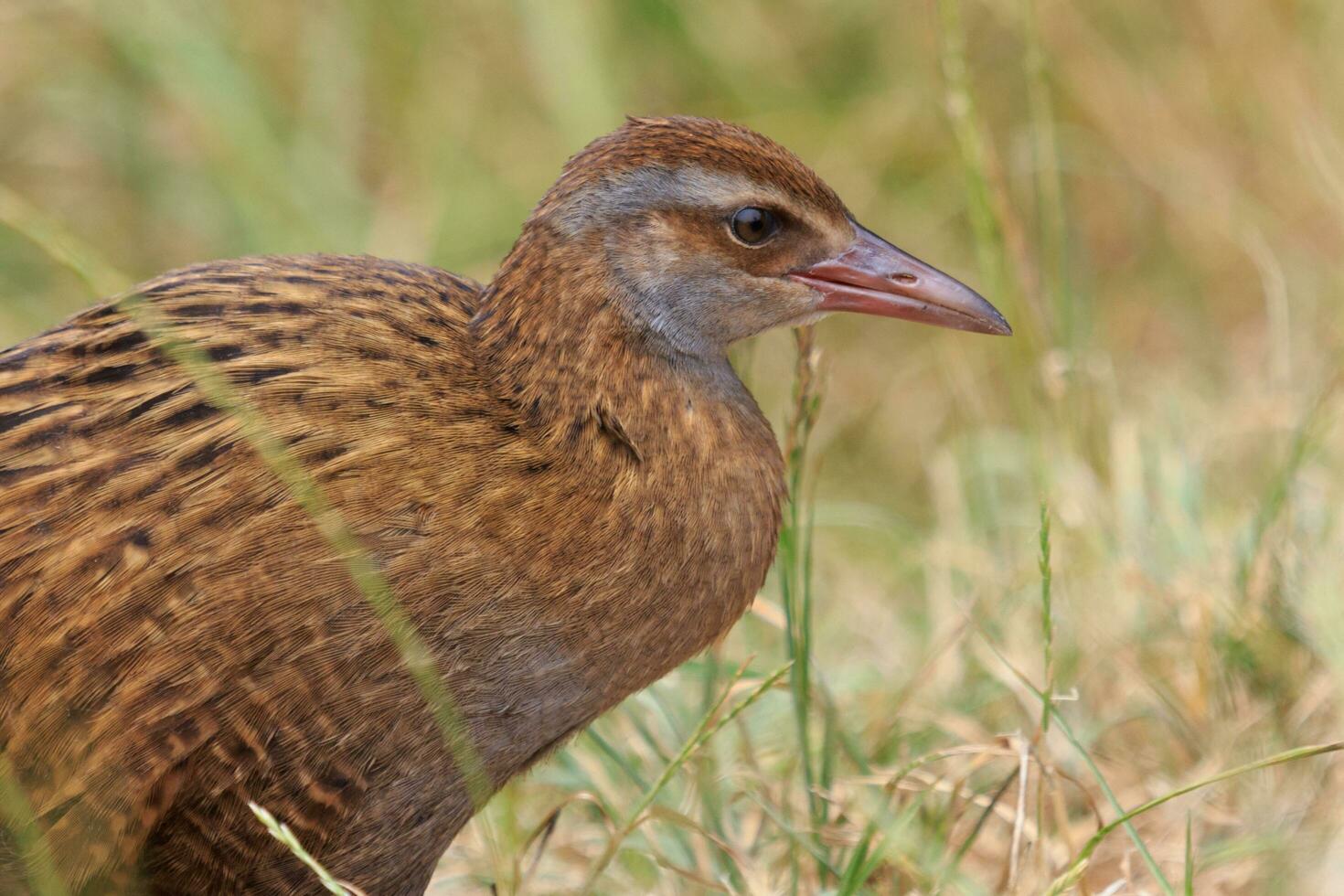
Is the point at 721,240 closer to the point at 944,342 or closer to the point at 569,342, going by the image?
the point at 569,342

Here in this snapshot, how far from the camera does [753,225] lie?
2527 mm

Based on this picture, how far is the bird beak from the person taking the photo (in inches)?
101

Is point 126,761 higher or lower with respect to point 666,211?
lower

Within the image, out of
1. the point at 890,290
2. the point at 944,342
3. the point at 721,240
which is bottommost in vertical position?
the point at 944,342

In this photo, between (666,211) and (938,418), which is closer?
(666,211)

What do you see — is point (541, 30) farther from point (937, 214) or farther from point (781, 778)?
point (781, 778)

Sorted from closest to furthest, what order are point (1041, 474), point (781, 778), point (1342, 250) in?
point (781, 778)
point (1041, 474)
point (1342, 250)

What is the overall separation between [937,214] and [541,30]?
4.33 ft

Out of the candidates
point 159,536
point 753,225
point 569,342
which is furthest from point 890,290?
point 159,536

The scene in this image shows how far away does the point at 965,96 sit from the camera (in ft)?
9.86

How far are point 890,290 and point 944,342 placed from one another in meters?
2.52

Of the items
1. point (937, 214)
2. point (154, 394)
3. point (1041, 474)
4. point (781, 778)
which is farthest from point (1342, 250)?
point (154, 394)

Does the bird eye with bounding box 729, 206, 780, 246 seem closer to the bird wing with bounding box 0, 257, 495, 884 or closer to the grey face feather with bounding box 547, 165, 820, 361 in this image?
the grey face feather with bounding box 547, 165, 820, 361

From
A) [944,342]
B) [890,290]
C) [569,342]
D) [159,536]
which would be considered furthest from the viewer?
[944,342]
